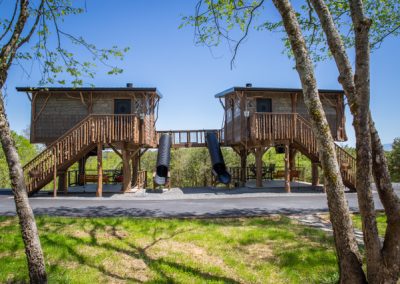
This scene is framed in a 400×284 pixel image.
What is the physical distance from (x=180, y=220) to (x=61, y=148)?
9.37 metres

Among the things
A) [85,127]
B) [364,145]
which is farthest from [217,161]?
[364,145]

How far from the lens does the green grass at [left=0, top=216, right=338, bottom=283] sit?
538 cm

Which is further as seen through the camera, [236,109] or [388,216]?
[236,109]

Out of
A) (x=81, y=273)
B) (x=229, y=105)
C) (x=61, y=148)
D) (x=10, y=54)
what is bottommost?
(x=81, y=273)

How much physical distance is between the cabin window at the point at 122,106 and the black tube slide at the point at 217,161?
6313 millimetres

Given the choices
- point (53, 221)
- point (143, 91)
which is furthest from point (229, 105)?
point (53, 221)

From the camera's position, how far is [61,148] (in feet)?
51.6

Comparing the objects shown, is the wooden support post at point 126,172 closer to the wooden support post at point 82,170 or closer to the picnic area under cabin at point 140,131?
the picnic area under cabin at point 140,131

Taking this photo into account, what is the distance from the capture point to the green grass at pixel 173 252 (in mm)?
5379

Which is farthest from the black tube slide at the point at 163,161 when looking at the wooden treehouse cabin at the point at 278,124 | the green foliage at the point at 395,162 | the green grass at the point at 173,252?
the green foliage at the point at 395,162

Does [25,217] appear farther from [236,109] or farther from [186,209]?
[236,109]

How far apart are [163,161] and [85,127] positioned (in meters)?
5.75

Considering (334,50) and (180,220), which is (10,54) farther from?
(180,220)

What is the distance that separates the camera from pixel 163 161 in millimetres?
20172
